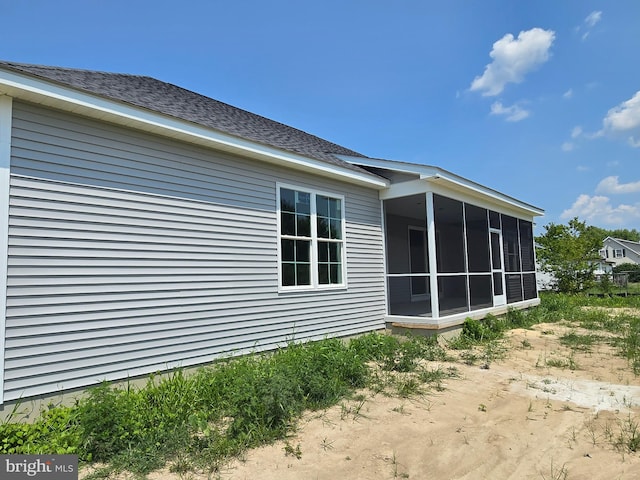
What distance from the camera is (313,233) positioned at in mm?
6617

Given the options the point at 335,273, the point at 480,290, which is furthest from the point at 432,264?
the point at 480,290

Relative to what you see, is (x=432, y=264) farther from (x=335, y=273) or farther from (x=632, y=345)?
(x=632, y=345)

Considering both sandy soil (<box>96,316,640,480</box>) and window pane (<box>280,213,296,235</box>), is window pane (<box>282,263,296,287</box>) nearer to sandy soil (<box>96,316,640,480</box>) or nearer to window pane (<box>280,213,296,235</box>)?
window pane (<box>280,213,296,235</box>)

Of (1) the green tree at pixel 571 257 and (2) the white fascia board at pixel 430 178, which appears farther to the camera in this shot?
(1) the green tree at pixel 571 257

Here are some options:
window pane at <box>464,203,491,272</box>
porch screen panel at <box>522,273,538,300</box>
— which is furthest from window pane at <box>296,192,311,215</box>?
porch screen panel at <box>522,273,538,300</box>

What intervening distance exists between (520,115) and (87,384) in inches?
545

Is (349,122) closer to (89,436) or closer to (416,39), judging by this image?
(416,39)

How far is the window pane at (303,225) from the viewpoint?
21.3ft

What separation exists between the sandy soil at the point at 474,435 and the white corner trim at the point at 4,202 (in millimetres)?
2055

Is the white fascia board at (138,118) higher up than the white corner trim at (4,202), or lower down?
higher up

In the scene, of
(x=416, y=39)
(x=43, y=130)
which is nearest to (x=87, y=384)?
(x=43, y=130)

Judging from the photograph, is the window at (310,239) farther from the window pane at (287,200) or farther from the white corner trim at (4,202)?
the white corner trim at (4,202)

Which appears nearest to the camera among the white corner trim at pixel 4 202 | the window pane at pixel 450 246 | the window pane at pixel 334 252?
the white corner trim at pixel 4 202

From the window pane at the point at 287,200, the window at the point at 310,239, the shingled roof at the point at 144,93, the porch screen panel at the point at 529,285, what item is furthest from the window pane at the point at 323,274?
the porch screen panel at the point at 529,285
